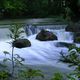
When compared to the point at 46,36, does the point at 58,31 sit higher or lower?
lower

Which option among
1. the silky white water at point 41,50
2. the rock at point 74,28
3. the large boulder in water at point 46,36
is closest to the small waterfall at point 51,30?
the silky white water at point 41,50

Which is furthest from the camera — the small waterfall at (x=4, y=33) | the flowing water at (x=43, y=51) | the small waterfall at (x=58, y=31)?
the small waterfall at (x=4, y=33)

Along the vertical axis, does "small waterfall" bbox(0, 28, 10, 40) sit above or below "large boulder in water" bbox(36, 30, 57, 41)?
below

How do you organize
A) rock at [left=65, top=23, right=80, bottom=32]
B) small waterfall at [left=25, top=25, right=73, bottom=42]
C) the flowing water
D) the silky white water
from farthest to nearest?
rock at [left=65, top=23, right=80, bottom=32]
small waterfall at [left=25, top=25, right=73, bottom=42]
the silky white water
the flowing water

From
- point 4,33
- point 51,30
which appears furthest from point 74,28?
point 4,33

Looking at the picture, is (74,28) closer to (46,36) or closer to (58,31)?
(58,31)

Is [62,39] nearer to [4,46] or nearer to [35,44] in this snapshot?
[35,44]

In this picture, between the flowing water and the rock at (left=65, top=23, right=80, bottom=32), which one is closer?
the flowing water

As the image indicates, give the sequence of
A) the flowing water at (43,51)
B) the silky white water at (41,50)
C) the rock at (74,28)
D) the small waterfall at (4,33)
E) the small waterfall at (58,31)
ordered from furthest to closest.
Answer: the rock at (74,28)
the small waterfall at (4,33)
the small waterfall at (58,31)
the silky white water at (41,50)
the flowing water at (43,51)

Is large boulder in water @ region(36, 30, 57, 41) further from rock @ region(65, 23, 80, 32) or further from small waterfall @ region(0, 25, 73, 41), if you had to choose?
rock @ region(65, 23, 80, 32)

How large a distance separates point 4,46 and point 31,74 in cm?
1090

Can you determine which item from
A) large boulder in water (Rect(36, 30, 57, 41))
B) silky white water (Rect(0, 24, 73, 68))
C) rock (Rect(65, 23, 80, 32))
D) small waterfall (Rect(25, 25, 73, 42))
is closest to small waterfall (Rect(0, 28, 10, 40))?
silky white water (Rect(0, 24, 73, 68))

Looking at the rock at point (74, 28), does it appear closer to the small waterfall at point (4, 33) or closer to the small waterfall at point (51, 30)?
the small waterfall at point (51, 30)

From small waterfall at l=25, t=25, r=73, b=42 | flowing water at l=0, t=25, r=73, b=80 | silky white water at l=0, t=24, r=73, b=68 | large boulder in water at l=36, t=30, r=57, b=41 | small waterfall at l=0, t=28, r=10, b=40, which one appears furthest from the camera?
small waterfall at l=0, t=28, r=10, b=40
